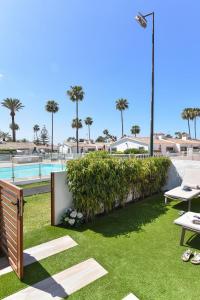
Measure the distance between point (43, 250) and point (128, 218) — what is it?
2.64 m

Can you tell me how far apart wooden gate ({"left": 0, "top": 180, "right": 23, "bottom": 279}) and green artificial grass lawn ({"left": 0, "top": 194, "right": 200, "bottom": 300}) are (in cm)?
32

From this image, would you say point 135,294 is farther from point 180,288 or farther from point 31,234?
point 31,234

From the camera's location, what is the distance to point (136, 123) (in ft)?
172

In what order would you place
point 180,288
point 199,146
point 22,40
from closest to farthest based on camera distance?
point 180,288, point 22,40, point 199,146

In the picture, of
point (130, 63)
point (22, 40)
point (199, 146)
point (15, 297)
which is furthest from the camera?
point (199, 146)

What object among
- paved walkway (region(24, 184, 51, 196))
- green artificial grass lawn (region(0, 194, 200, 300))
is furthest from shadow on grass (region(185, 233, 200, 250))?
paved walkway (region(24, 184, 51, 196))

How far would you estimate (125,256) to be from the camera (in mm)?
3869

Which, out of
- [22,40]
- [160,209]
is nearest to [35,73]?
[22,40]

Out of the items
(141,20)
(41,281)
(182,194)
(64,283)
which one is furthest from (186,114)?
(41,281)

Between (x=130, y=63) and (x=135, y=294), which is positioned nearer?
(x=135, y=294)

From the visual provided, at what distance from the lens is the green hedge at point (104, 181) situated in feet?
17.4

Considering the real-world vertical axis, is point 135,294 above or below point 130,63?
below

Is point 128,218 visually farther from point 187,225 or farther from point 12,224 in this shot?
point 12,224

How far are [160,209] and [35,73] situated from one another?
15.0m
